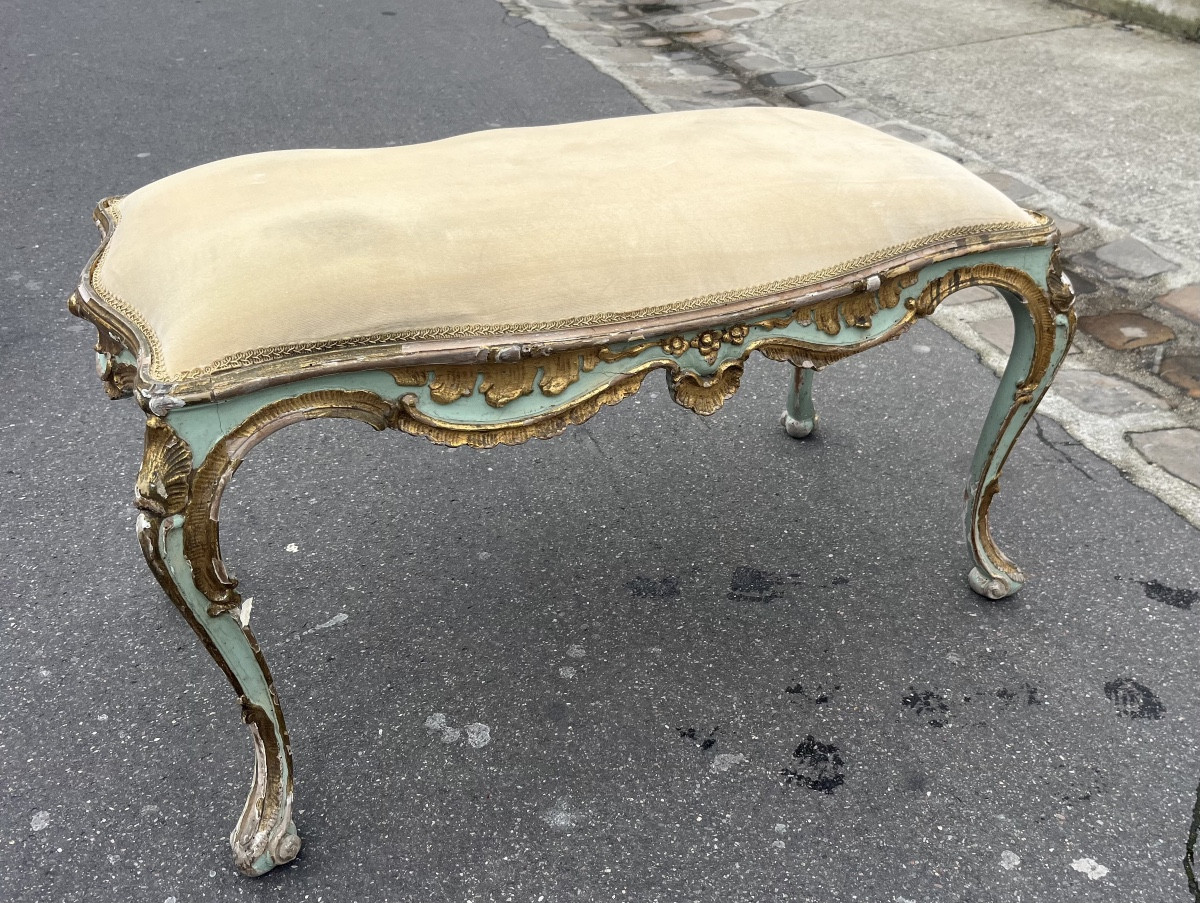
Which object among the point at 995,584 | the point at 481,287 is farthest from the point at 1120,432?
the point at 481,287

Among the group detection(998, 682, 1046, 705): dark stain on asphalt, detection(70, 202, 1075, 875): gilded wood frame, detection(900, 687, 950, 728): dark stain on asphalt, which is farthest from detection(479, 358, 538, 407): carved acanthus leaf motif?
detection(998, 682, 1046, 705): dark stain on asphalt

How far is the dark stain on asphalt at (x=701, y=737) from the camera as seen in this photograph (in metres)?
1.65

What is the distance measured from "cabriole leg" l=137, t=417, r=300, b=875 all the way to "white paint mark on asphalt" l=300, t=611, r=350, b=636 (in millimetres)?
393

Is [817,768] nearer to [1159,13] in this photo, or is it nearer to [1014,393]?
[1014,393]

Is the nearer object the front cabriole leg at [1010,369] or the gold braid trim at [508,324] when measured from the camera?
the gold braid trim at [508,324]

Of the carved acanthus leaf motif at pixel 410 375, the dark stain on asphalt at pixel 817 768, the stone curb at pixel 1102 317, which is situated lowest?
the dark stain on asphalt at pixel 817 768

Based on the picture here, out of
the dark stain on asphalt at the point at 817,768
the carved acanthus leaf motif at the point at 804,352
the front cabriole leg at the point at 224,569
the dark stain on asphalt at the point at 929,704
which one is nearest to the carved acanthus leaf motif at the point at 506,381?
the front cabriole leg at the point at 224,569

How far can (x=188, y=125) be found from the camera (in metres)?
4.02

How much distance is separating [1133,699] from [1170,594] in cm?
30

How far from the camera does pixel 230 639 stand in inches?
54.0

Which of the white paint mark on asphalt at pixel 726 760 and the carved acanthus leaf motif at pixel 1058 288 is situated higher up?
the carved acanthus leaf motif at pixel 1058 288

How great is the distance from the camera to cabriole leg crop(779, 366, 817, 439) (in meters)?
2.27

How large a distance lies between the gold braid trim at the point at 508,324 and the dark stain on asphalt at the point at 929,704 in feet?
2.34

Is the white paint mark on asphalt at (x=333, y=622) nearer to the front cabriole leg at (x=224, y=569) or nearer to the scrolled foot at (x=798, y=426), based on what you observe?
the front cabriole leg at (x=224, y=569)
